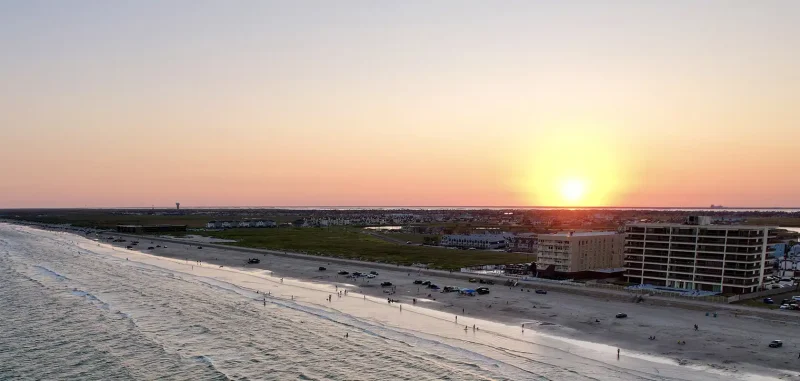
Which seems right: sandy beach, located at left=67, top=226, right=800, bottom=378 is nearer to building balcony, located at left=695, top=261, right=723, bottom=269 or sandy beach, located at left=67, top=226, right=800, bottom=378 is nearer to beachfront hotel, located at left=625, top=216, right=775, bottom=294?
beachfront hotel, located at left=625, top=216, right=775, bottom=294

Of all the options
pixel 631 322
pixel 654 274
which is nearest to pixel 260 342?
pixel 631 322

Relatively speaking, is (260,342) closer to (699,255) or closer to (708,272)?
(699,255)

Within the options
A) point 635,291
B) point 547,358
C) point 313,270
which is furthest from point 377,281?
point 547,358

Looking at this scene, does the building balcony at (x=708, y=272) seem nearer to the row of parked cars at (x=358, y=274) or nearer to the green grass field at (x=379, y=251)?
the green grass field at (x=379, y=251)

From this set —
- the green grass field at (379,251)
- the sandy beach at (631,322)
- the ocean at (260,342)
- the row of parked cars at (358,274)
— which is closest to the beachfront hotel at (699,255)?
the sandy beach at (631,322)

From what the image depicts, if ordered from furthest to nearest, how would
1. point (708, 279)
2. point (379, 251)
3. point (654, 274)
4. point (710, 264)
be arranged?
point (379, 251) → point (654, 274) → point (708, 279) → point (710, 264)

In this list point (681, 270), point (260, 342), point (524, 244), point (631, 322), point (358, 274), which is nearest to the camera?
point (260, 342)

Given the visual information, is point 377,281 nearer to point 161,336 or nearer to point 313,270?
point 313,270
